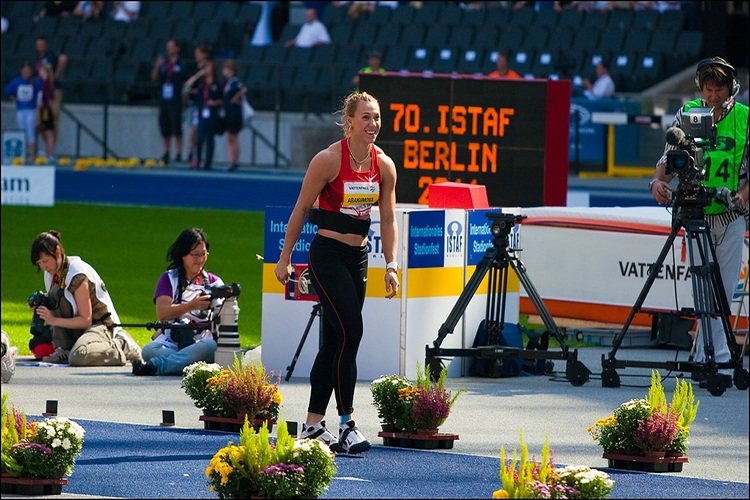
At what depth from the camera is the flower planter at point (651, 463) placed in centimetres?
702

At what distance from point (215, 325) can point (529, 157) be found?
123 inches

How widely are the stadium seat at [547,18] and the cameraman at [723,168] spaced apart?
18459mm

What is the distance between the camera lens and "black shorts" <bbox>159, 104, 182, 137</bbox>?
2809 cm

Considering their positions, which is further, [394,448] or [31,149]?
[31,149]

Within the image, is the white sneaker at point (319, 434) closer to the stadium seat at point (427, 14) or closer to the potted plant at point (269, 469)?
the potted plant at point (269, 469)

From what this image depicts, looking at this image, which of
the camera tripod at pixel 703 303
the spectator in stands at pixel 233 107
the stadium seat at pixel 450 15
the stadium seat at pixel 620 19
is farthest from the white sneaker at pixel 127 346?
the stadium seat at pixel 450 15

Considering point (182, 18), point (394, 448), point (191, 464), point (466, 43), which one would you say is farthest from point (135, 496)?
point (182, 18)

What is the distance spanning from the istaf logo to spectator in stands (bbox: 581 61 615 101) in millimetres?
15518

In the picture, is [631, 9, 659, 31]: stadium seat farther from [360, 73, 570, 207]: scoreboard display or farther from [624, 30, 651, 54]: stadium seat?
[360, 73, 570, 207]: scoreboard display

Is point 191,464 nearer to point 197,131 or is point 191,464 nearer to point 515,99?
point 515,99

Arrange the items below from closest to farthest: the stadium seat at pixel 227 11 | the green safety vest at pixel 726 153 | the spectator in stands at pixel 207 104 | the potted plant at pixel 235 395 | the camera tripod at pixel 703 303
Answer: the potted plant at pixel 235 395 < the camera tripod at pixel 703 303 < the green safety vest at pixel 726 153 < the spectator in stands at pixel 207 104 < the stadium seat at pixel 227 11

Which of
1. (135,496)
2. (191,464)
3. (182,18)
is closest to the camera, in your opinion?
(135,496)

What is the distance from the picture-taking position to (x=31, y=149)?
2947cm

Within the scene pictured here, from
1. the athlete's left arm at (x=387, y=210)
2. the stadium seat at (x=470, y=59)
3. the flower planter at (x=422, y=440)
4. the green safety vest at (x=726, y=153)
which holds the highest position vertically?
the stadium seat at (x=470, y=59)
